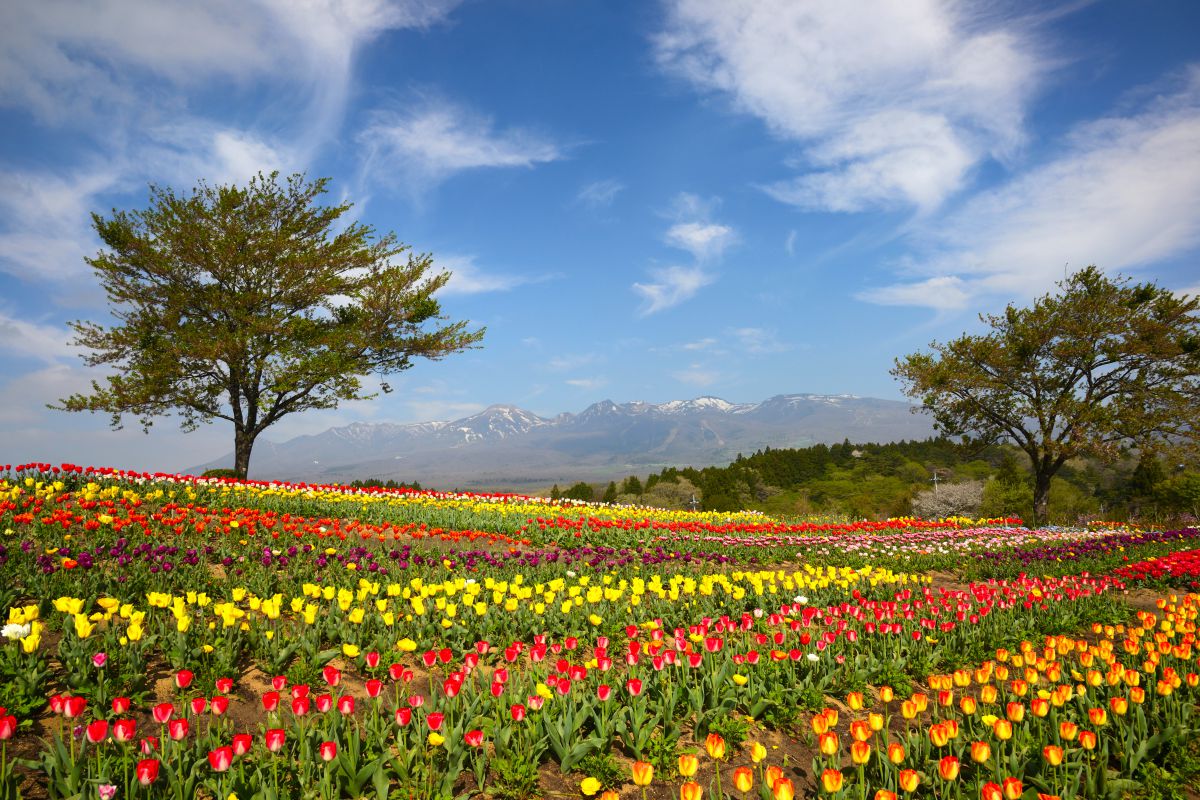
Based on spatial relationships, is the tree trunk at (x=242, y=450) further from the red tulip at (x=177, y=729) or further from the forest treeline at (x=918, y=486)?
the red tulip at (x=177, y=729)

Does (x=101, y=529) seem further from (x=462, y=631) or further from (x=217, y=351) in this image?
(x=217, y=351)

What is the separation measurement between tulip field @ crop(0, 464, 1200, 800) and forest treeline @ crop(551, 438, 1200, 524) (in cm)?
2233

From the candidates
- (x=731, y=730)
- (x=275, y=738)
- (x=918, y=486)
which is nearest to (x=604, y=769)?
(x=731, y=730)

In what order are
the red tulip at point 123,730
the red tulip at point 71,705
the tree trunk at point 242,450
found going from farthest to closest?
the tree trunk at point 242,450, the red tulip at point 71,705, the red tulip at point 123,730

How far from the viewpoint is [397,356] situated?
90.6ft

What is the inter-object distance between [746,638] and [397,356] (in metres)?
24.6

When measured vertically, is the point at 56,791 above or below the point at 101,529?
below

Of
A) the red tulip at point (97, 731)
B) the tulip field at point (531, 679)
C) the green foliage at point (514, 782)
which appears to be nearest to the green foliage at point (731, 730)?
the tulip field at point (531, 679)

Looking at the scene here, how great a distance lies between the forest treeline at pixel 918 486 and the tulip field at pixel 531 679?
73.3ft

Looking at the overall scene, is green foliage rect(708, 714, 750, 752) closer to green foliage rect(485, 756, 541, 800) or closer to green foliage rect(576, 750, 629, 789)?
green foliage rect(576, 750, 629, 789)

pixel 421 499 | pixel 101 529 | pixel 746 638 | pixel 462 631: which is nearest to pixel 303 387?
pixel 421 499

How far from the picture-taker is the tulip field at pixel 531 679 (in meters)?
3.66

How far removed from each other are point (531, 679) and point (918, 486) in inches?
2451

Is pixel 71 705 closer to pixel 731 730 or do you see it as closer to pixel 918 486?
pixel 731 730
